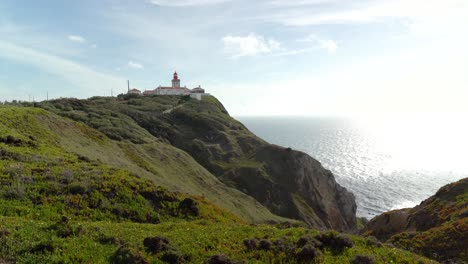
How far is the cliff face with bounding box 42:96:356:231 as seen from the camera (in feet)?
229

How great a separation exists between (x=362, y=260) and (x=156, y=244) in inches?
374

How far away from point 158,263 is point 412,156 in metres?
207

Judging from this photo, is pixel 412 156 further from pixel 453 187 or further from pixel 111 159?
pixel 111 159

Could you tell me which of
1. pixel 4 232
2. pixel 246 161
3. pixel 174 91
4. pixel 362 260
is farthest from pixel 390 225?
pixel 174 91

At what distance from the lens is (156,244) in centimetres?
1411

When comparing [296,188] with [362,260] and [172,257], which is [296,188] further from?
[172,257]

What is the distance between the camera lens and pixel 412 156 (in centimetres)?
18688

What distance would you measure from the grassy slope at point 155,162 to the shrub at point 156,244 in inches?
980

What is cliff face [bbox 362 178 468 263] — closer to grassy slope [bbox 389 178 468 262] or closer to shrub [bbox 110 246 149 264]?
grassy slope [bbox 389 178 468 262]

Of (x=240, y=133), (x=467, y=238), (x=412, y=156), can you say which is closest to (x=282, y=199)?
(x=240, y=133)

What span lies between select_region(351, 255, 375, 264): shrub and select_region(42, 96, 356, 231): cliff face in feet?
178

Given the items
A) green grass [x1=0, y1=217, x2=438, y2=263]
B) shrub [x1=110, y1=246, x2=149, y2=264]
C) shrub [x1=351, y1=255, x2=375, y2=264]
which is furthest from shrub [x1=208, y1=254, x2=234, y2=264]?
shrub [x1=351, y1=255, x2=375, y2=264]

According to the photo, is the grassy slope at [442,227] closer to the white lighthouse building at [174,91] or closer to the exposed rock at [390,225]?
the exposed rock at [390,225]

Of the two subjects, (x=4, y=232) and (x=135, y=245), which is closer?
(x=4, y=232)
